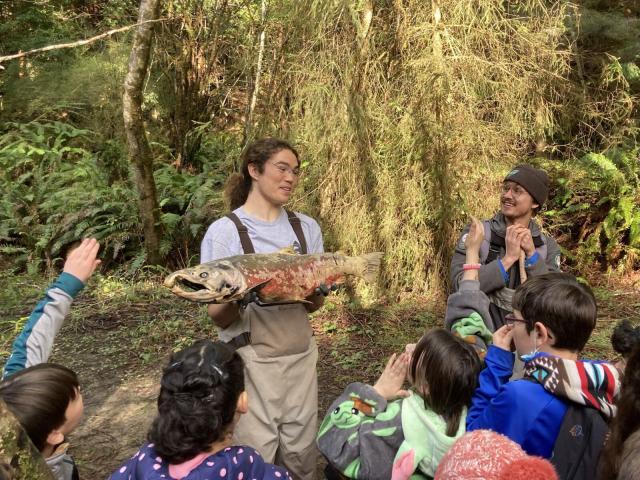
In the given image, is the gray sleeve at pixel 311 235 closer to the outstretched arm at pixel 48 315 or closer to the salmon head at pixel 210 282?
the salmon head at pixel 210 282

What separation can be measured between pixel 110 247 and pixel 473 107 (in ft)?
21.5

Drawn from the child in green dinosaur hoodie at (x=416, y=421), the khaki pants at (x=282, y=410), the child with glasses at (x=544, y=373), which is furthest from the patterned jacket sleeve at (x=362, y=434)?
the khaki pants at (x=282, y=410)

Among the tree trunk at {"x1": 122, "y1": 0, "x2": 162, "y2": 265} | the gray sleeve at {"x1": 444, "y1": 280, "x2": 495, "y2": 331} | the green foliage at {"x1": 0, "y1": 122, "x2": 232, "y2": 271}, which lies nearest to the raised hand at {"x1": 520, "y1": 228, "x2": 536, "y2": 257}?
the gray sleeve at {"x1": 444, "y1": 280, "x2": 495, "y2": 331}

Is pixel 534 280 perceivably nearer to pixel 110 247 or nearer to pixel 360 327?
pixel 360 327

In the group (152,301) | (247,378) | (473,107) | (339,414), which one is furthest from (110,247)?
(339,414)

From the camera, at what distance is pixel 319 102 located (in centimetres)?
604

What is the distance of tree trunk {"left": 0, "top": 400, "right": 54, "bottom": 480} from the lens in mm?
1093

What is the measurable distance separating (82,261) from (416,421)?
1.68 m

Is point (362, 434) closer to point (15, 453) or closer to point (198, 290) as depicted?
point (198, 290)

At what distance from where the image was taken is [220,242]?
2.64 metres

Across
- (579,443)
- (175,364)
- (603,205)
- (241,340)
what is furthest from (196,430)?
(603,205)

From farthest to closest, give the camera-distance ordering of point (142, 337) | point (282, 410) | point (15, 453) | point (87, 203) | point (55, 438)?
point (87, 203) → point (142, 337) → point (282, 410) → point (55, 438) → point (15, 453)

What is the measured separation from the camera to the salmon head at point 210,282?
210 centimetres

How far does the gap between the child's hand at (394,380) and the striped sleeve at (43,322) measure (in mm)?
1495
